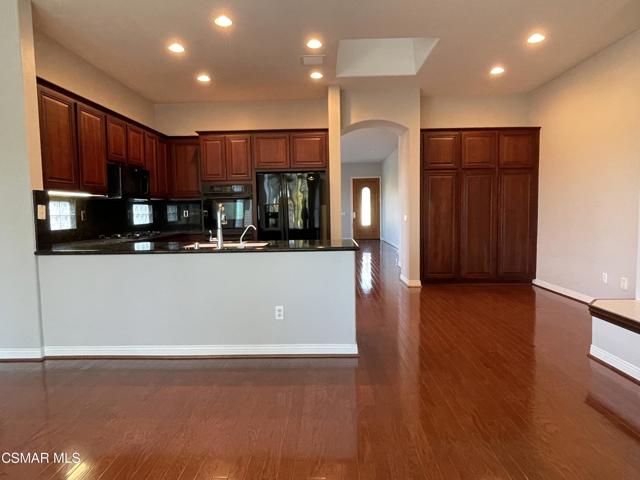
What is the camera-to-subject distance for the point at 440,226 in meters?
5.52

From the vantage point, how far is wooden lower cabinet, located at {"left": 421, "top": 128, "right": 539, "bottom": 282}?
5418 millimetres

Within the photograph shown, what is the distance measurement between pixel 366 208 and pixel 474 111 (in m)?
7.11

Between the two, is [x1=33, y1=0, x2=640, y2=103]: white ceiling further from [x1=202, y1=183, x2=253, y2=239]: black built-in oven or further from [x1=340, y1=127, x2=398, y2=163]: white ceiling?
[x1=340, y1=127, x2=398, y2=163]: white ceiling

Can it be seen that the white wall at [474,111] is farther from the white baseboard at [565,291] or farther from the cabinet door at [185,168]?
the cabinet door at [185,168]

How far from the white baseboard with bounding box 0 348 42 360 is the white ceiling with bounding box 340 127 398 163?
17.4 feet

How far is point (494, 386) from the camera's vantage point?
7.87 feet

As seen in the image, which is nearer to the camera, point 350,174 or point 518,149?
point 518,149

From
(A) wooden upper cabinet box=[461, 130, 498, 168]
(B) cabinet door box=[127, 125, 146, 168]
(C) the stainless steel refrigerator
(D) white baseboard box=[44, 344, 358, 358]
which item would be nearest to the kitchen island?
(D) white baseboard box=[44, 344, 358, 358]

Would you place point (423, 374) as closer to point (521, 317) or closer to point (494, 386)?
point (494, 386)

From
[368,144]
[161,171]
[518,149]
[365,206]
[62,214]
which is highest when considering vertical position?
[368,144]

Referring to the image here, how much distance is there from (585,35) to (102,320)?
204 inches

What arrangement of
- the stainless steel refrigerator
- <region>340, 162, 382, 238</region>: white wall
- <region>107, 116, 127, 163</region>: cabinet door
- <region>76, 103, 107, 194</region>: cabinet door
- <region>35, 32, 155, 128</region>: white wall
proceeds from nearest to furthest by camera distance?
1. <region>35, 32, 155, 128</region>: white wall
2. <region>76, 103, 107, 194</region>: cabinet door
3. <region>107, 116, 127, 163</region>: cabinet door
4. the stainless steel refrigerator
5. <region>340, 162, 382, 238</region>: white wall

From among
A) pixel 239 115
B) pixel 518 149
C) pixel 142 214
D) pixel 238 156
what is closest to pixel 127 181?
pixel 142 214

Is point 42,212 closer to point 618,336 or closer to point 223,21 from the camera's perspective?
point 223,21
